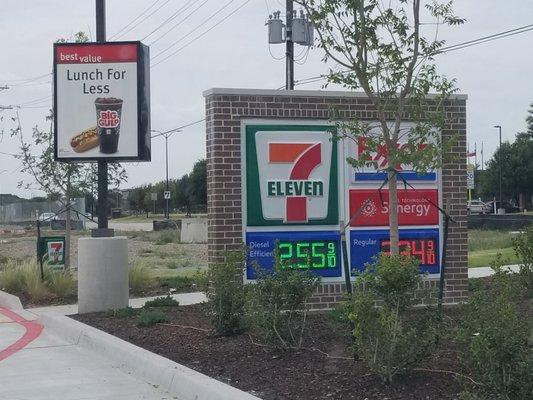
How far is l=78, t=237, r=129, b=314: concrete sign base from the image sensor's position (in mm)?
12938

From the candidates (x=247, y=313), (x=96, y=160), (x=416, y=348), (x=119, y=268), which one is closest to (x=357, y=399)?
(x=416, y=348)

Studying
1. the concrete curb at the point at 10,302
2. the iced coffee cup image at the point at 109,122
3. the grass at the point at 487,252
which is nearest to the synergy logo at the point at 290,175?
the iced coffee cup image at the point at 109,122

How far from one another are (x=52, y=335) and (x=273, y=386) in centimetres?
538

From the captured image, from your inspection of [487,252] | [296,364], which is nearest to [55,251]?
[296,364]

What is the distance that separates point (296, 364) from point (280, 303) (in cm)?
77

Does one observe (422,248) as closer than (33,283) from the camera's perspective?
Yes

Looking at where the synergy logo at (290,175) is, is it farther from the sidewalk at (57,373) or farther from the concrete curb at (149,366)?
the sidewalk at (57,373)

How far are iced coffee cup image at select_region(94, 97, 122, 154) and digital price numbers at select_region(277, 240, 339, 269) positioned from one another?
371 centimetres

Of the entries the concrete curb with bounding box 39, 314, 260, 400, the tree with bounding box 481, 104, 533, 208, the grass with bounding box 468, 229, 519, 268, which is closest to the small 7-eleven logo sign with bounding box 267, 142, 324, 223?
the concrete curb with bounding box 39, 314, 260, 400

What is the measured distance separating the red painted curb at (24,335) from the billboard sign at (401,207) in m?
4.78

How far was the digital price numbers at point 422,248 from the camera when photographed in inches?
474

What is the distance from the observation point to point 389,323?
22.4 ft

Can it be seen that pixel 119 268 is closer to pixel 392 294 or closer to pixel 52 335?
pixel 52 335

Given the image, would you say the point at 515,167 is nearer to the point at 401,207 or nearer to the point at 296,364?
the point at 401,207
